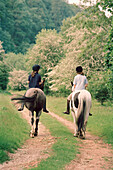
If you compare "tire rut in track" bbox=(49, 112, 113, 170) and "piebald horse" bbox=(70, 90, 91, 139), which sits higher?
"piebald horse" bbox=(70, 90, 91, 139)

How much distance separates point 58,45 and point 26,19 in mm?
87309

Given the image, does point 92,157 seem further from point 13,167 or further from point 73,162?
point 13,167

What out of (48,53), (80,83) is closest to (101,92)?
(80,83)

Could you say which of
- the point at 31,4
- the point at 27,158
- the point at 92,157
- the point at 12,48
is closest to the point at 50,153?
the point at 27,158

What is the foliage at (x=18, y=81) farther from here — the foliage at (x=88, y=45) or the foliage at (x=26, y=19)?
the foliage at (x=26, y=19)

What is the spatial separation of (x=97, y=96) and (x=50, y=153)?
1651 cm

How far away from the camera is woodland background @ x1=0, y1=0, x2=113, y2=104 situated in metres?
22.5

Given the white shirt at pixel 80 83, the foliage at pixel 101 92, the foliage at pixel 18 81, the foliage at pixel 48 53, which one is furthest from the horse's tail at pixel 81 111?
the foliage at pixel 18 81

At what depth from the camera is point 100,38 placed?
23125mm

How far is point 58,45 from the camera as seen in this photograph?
4612 cm

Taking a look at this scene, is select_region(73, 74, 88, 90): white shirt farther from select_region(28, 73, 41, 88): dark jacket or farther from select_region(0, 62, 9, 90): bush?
select_region(0, 62, 9, 90): bush

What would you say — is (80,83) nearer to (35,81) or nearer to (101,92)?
(35,81)

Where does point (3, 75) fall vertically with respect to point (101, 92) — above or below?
above

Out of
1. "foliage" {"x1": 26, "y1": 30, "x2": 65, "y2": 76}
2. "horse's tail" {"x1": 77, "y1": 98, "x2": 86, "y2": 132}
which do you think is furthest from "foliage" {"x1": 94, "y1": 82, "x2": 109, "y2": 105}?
"foliage" {"x1": 26, "y1": 30, "x2": 65, "y2": 76}
